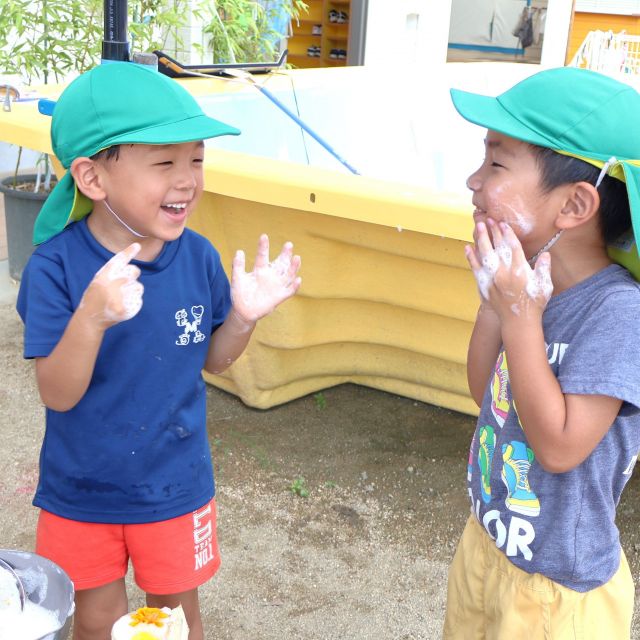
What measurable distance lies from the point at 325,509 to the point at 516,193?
5.06ft

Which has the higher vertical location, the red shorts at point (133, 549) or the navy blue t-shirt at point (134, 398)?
the navy blue t-shirt at point (134, 398)

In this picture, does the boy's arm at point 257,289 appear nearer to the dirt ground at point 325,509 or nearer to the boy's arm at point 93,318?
the boy's arm at point 93,318

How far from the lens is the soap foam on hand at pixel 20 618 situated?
3.52 feet

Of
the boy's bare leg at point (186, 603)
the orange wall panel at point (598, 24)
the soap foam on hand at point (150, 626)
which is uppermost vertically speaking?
the orange wall panel at point (598, 24)

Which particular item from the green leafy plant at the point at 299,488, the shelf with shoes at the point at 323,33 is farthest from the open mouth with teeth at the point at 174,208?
the shelf with shoes at the point at 323,33

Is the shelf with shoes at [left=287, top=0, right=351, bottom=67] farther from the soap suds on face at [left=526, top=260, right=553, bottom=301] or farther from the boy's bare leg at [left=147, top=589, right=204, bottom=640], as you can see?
the soap suds on face at [left=526, top=260, right=553, bottom=301]

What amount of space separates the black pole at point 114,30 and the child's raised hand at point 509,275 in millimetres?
1799

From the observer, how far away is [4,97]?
119 inches

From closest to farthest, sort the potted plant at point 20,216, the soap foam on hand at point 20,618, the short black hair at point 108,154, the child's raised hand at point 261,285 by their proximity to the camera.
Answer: the soap foam on hand at point 20,618 < the short black hair at point 108,154 < the child's raised hand at point 261,285 < the potted plant at point 20,216

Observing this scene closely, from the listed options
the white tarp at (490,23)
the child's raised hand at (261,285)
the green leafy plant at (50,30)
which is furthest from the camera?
the white tarp at (490,23)

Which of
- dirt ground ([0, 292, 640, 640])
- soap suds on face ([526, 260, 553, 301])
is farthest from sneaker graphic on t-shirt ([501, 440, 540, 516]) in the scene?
dirt ground ([0, 292, 640, 640])

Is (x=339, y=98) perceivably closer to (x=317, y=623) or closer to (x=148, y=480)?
(x=317, y=623)

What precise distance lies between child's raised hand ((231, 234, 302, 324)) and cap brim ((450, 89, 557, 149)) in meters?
0.39

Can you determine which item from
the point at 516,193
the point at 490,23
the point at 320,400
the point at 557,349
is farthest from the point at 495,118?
the point at 490,23
